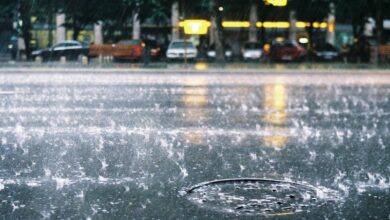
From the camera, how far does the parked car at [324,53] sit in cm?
4078

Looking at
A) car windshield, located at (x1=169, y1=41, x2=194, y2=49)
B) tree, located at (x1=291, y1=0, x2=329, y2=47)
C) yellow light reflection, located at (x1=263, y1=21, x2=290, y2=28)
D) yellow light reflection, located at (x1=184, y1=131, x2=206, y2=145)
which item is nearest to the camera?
yellow light reflection, located at (x1=184, y1=131, x2=206, y2=145)

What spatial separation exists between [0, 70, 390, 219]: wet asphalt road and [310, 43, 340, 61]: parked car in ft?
86.6

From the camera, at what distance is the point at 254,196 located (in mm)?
5820

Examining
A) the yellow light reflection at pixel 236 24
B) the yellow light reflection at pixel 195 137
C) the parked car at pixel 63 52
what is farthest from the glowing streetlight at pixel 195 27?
the yellow light reflection at pixel 236 24

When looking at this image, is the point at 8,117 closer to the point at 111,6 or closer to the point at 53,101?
the point at 53,101

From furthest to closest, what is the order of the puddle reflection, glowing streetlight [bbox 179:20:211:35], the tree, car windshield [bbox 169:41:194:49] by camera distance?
1. the tree
2. car windshield [bbox 169:41:194:49]
3. glowing streetlight [bbox 179:20:211:35]
4. the puddle reflection

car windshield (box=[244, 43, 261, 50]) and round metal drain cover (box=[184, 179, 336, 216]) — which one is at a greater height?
car windshield (box=[244, 43, 261, 50])

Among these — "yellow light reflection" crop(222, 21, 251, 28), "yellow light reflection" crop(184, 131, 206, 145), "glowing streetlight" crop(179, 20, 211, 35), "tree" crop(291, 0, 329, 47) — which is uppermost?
"tree" crop(291, 0, 329, 47)

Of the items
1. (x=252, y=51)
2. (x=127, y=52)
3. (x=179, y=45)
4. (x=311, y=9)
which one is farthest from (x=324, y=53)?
(x=127, y=52)

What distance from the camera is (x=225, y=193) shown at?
5.91 m

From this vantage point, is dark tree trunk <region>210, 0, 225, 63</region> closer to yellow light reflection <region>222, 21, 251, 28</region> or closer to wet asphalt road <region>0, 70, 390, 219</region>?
wet asphalt road <region>0, 70, 390, 219</region>

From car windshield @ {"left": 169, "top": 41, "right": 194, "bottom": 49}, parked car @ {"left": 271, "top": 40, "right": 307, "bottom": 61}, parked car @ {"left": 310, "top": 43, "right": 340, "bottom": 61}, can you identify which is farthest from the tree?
car windshield @ {"left": 169, "top": 41, "right": 194, "bottom": 49}

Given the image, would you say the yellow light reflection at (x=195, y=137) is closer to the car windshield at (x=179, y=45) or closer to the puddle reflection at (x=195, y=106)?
the puddle reflection at (x=195, y=106)

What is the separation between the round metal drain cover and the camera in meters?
5.36
